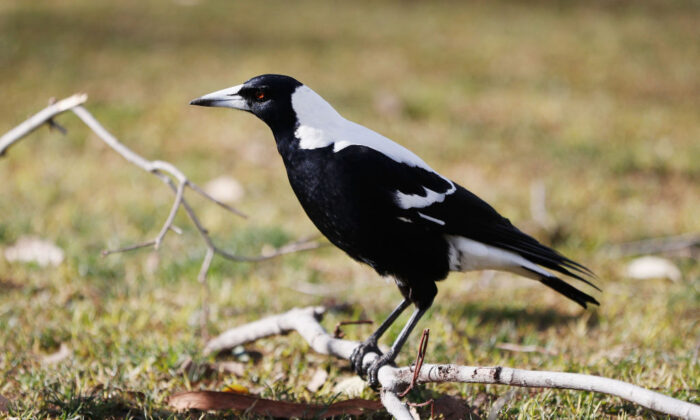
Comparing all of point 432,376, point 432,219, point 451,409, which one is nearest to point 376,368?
point 451,409

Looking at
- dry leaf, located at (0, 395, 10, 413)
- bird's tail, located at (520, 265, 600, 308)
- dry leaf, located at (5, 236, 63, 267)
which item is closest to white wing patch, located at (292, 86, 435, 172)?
bird's tail, located at (520, 265, 600, 308)

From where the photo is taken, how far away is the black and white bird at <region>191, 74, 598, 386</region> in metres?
1.75

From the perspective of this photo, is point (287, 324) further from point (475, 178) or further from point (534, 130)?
point (534, 130)

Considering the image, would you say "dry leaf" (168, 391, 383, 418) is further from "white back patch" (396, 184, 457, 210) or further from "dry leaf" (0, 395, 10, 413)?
"white back patch" (396, 184, 457, 210)

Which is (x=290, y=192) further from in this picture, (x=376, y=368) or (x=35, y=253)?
(x=376, y=368)

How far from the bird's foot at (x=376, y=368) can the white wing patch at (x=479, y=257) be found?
0.33 metres

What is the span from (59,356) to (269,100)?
1.01 metres

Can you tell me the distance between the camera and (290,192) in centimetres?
378

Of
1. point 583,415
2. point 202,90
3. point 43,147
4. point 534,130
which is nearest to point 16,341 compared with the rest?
point 583,415

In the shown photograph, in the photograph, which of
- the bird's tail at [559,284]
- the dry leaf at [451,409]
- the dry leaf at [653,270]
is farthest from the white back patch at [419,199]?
the dry leaf at [653,270]

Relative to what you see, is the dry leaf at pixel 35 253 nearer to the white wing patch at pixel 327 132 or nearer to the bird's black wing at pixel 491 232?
the white wing patch at pixel 327 132

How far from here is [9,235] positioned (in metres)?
2.95

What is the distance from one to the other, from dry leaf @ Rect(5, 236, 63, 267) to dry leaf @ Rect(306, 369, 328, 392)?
4.36 feet

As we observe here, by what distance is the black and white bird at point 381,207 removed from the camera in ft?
5.73
